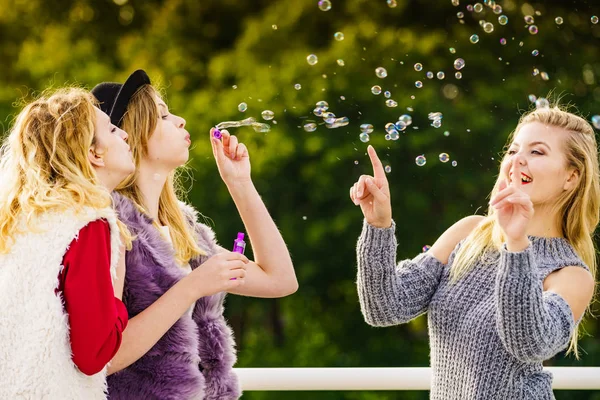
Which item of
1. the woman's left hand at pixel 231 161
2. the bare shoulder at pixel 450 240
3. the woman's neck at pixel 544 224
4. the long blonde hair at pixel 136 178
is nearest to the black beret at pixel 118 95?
the long blonde hair at pixel 136 178

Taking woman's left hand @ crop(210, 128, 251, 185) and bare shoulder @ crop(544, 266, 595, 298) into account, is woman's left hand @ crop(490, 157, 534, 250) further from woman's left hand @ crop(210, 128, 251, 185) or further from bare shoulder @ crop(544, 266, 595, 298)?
woman's left hand @ crop(210, 128, 251, 185)

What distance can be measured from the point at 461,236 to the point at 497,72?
3.65 m

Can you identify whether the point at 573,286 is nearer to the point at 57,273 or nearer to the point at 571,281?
the point at 571,281

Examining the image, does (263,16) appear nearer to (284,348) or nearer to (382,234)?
(284,348)

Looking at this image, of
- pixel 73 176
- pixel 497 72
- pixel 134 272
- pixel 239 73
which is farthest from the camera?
pixel 239 73

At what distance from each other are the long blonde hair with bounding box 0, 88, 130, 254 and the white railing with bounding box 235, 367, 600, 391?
2.82ft

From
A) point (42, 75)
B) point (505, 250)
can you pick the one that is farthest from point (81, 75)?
point (505, 250)

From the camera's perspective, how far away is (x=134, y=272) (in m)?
2.00

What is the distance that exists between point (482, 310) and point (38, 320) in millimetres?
1057

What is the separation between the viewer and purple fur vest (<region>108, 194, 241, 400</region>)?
1963 mm

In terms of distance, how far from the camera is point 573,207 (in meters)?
2.29

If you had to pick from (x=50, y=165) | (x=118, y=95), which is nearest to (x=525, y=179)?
(x=118, y=95)

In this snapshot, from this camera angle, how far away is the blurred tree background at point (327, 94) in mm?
5773

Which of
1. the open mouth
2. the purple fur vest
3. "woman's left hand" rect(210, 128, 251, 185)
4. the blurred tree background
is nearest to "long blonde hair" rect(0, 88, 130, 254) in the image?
the purple fur vest
